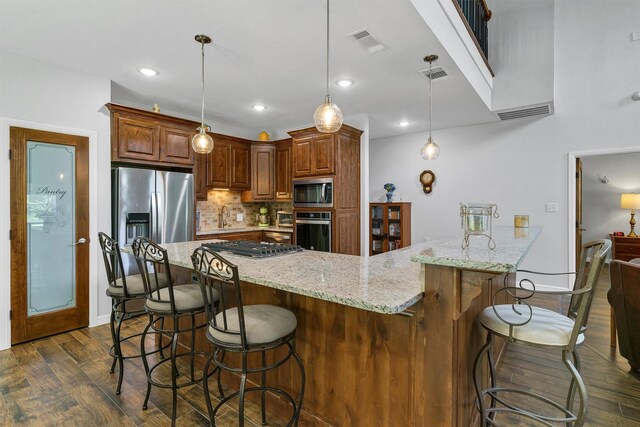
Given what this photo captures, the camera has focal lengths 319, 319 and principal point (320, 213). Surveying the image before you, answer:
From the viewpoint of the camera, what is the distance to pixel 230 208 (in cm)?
559

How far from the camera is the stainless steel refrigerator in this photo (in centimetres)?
356

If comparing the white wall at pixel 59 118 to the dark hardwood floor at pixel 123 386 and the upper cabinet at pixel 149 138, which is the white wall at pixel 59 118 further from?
the dark hardwood floor at pixel 123 386

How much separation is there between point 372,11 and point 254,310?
210 centimetres

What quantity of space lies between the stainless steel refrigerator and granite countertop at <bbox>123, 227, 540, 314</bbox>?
1761 millimetres

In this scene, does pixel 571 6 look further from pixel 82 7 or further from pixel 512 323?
pixel 82 7

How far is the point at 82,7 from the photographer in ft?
7.32

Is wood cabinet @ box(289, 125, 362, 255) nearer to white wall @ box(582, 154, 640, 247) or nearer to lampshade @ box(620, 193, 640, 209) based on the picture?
white wall @ box(582, 154, 640, 247)

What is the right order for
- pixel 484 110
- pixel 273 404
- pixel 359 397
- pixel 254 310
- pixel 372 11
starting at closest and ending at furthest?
1. pixel 359 397
2. pixel 254 310
3. pixel 273 404
4. pixel 372 11
5. pixel 484 110

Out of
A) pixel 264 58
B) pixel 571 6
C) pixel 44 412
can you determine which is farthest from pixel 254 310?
pixel 571 6

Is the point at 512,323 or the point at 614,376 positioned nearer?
the point at 512,323

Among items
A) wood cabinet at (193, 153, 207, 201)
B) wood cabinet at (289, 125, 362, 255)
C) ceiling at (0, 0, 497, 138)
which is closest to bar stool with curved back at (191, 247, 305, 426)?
ceiling at (0, 0, 497, 138)

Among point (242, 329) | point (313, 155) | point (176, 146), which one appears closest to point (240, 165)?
point (176, 146)

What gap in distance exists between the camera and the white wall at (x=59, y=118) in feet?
9.53

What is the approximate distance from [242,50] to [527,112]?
12.6 ft
